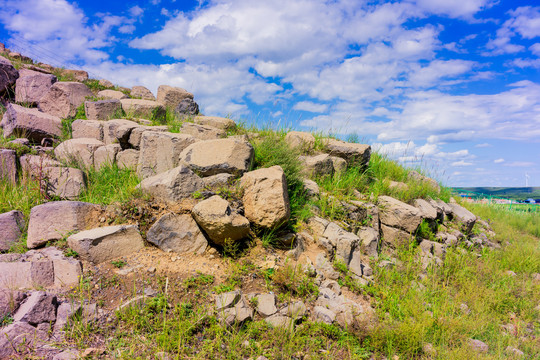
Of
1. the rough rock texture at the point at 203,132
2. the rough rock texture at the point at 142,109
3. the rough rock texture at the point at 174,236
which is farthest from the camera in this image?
the rough rock texture at the point at 142,109

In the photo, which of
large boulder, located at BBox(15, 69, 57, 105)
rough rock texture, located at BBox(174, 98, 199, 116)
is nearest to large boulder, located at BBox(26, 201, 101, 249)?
rough rock texture, located at BBox(174, 98, 199, 116)

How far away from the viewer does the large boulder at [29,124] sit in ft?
25.2

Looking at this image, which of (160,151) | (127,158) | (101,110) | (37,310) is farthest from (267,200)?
(101,110)

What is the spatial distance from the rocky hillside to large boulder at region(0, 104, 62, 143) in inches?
1.2

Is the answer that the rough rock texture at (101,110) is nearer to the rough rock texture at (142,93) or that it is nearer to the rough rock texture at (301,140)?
the rough rock texture at (142,93)

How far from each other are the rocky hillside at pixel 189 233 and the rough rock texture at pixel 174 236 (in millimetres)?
14

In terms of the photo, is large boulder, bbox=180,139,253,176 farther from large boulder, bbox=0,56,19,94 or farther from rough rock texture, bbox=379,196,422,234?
large boulder, bbox=0,56,19,94

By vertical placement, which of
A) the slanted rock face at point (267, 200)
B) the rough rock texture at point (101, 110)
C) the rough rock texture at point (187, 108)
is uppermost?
the rough rock texture at point (187, 108)

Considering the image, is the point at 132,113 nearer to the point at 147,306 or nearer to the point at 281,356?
the point at 147,306

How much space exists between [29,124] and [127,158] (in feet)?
9.54

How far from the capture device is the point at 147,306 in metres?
3.63

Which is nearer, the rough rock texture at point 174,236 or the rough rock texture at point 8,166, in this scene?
the rough rock texture at point 174,236

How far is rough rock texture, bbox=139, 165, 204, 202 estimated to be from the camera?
4.96 meters

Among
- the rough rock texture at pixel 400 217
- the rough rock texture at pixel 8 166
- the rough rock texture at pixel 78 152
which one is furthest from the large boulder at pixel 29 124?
the rough rock texture at pixel 400 217
